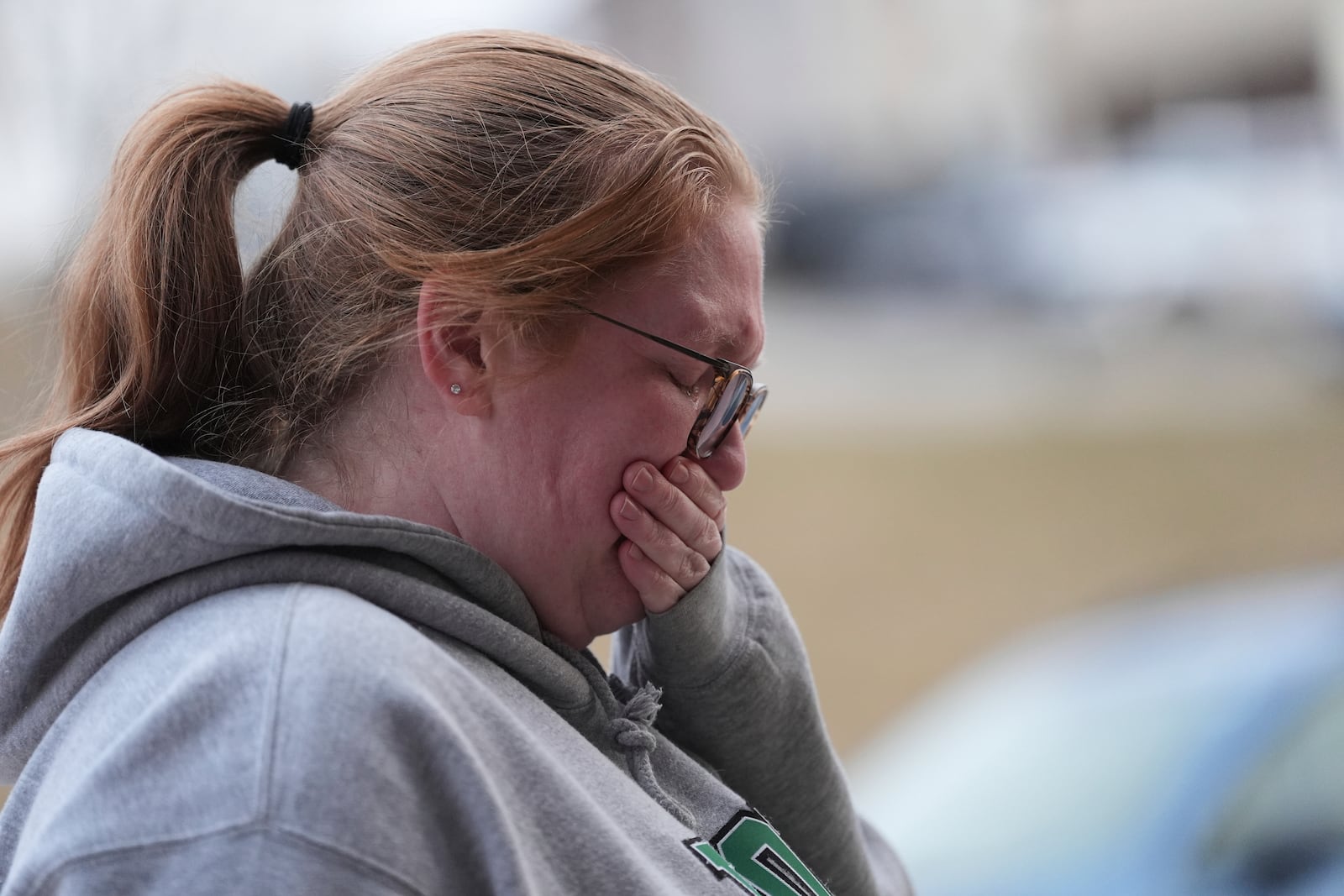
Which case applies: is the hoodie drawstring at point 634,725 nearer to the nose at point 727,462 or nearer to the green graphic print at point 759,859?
the green graphic print at point 759,859

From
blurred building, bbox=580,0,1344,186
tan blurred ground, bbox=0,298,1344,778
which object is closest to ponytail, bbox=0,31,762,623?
tan blurred ground, bbox=0,298,1344,778

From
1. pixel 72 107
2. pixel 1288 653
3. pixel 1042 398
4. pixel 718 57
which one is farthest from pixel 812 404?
pixel 718 57

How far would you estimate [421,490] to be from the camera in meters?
1.54

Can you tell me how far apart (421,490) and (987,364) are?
1006 centimetres

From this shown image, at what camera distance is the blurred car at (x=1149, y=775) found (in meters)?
3.11

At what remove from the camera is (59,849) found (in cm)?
109

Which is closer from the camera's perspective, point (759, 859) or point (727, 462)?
point (759, 859)

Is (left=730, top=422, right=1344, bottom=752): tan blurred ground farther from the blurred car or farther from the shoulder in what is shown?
the shoulder

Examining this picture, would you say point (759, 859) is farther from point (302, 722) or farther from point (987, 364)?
point (987, 364)

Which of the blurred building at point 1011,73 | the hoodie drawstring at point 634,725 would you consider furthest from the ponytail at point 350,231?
the blurred building at point 1011,73

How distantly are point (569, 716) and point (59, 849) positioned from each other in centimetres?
60

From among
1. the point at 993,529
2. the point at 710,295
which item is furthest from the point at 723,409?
the point at 993,529

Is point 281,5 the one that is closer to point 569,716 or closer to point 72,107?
point 72,107

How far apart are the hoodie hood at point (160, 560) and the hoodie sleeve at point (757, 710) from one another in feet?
1.27
